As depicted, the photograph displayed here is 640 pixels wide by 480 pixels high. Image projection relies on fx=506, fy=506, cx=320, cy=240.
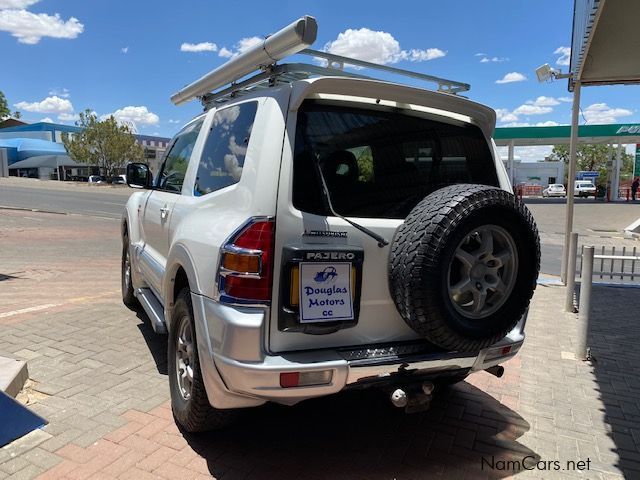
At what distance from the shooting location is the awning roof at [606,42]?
211 inches

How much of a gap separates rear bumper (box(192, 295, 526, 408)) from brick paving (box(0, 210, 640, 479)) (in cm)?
61

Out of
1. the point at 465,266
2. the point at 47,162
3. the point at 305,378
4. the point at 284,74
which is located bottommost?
the point at 305,378

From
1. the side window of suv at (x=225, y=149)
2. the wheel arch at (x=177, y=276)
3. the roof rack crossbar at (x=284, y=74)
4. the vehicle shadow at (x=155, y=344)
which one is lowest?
the vehicle shadow at (x=155, y=344)

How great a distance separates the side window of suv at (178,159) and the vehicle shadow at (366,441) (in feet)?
5.99

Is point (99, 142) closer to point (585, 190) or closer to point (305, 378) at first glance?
point (585, 190)

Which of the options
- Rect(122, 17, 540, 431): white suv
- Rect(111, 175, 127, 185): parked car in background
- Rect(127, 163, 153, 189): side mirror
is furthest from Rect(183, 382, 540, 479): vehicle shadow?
Rect(111, 175, 127, 185): parked car in background

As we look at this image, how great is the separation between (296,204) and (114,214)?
1833cm

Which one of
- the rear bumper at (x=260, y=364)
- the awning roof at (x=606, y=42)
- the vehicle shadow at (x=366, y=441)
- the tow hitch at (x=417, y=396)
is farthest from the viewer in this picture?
the awning roof at (x=606, y=42)

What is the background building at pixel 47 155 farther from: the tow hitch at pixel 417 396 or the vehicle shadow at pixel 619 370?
the tow hitch at pixel 417 396

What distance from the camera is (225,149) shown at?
3.11 meters

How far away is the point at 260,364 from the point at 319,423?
123cm

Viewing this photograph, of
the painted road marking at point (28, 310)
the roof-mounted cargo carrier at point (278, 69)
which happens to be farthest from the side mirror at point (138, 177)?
the painted road marking at point (28, 310)

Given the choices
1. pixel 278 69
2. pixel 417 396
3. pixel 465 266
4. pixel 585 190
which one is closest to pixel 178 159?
pixel 278 69

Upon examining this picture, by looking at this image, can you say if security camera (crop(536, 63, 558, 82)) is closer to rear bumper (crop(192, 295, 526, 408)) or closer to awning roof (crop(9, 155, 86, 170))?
rear bumper (crop(192, 295, 526, 408))
